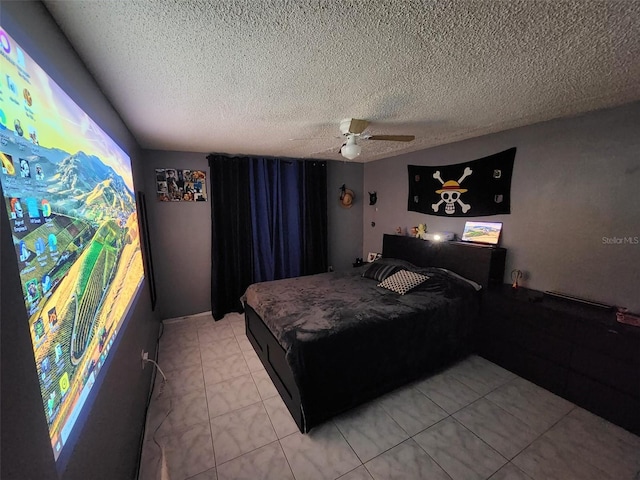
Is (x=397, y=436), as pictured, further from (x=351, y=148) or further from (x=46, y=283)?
(x=351, y=148)

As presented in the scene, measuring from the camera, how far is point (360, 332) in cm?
201

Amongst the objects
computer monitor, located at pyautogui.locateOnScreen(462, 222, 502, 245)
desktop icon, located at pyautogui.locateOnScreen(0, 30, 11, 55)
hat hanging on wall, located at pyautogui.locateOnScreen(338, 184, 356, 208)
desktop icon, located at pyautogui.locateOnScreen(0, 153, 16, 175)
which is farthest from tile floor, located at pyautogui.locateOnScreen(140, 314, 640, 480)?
hat hanging on wall, located at pyautogui.locateOnScreen(338, 184, 356, 208)

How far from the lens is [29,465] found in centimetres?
57

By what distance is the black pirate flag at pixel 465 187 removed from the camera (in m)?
2.70

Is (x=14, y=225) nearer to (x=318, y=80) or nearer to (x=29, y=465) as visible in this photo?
(x=29, y=465)

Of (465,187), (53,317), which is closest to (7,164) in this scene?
(53,317)

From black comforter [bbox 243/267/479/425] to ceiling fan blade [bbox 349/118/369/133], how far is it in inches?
61.0

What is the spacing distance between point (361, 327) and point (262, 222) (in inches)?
92.6

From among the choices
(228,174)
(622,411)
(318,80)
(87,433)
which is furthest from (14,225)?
(622,411)

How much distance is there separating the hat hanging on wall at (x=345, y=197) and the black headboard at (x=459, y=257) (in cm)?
103

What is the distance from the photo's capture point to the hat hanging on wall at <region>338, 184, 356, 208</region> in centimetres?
433

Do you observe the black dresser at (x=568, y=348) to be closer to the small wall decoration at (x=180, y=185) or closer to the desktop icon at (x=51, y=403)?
the desktop icon at (x=51, y=403)

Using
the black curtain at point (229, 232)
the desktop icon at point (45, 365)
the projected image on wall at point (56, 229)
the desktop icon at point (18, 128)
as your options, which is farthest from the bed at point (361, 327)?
the desktop icon at point (18, 128)

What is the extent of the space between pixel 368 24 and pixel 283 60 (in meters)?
0.46
